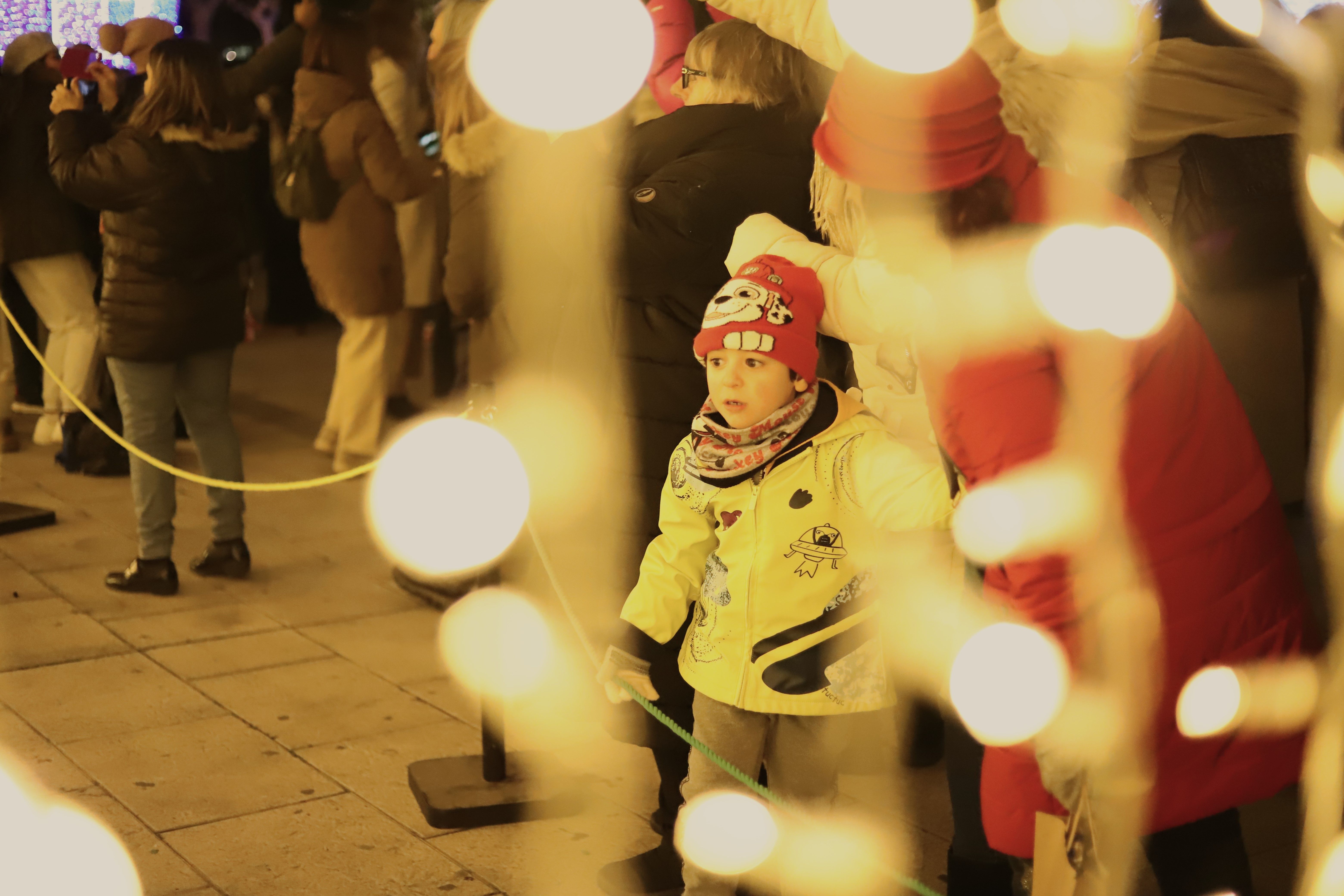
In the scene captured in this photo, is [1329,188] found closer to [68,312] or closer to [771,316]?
[771,316]

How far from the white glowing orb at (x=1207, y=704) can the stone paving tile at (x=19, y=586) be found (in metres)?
4.61

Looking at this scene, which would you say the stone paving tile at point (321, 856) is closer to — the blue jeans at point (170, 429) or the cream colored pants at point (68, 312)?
the blue jeans at point (170, 429)

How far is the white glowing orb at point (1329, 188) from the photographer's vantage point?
103 inches

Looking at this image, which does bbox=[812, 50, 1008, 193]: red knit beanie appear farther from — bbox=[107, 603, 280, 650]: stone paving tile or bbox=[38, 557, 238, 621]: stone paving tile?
bbox=[38, 557, 238, 621]: stone paving tile

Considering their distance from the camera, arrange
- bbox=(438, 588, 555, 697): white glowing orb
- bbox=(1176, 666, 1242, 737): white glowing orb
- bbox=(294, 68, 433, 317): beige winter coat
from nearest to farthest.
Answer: bbox=(1176, 666, 1242, 737): white glowing orb, bbox=(438, 588, 555, 697): white glowing orb, bbox=(294, 68, 433, 317): beige winter coat

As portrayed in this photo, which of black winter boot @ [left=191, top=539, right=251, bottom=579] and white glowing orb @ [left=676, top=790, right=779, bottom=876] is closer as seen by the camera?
white glowing orb @ [left=676, top=790, right=779, bottom=876]

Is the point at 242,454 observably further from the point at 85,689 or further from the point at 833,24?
the point at 833,24

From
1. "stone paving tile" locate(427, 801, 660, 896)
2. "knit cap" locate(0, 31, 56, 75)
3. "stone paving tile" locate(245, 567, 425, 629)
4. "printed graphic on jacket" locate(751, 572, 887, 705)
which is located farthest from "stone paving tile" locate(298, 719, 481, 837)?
"knit cap" locate(0, 31, 56, 75)

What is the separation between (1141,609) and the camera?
223 cm

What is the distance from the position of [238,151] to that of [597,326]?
274 cm

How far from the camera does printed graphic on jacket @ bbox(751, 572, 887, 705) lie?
2904 mm

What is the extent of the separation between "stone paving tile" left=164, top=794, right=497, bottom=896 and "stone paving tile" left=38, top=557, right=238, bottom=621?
189 cm

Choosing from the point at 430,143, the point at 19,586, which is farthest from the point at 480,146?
the point at 430,143

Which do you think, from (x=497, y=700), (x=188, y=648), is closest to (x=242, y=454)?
(x=188, y=648)
